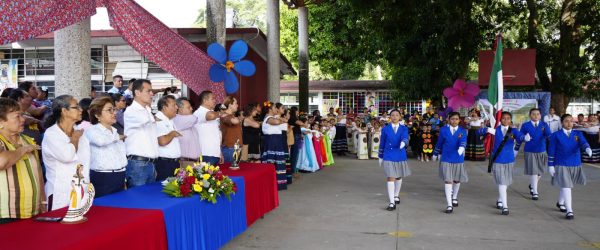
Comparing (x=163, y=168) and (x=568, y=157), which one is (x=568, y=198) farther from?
(x=163, y=168)

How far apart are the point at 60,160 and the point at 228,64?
459 cm

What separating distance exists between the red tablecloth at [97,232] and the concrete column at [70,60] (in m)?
2.52

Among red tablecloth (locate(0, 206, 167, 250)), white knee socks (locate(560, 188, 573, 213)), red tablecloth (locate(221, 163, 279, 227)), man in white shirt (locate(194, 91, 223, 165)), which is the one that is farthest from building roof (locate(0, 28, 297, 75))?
white knee socks (locate(560, 188, 573, 213))

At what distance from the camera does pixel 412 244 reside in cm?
538

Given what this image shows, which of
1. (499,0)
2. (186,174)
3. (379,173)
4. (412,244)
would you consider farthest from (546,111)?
(186,174)

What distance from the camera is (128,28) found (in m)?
5.96

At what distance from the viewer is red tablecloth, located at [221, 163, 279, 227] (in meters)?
5.73

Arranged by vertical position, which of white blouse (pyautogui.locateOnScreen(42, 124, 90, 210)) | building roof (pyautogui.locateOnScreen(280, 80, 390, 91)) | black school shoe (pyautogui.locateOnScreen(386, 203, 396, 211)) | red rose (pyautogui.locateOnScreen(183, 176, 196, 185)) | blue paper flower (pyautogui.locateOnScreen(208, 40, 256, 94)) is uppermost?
building roof (pyautogui.locateOnScreen(280, 80, 390, 91))

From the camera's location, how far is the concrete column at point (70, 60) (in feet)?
18.8

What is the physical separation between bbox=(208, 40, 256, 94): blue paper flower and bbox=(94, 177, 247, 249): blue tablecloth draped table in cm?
336

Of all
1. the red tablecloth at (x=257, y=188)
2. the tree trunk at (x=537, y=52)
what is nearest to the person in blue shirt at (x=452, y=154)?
the red tablecloth at (x=257, y=188)

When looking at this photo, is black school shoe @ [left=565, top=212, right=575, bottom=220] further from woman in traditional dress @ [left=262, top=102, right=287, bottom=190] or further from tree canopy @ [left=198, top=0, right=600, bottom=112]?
tree canopy @ [left=198, top=0, right=600, bottom=112]

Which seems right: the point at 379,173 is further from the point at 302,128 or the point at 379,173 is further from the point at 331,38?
the point at 331,38

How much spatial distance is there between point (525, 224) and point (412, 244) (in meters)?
1.97
